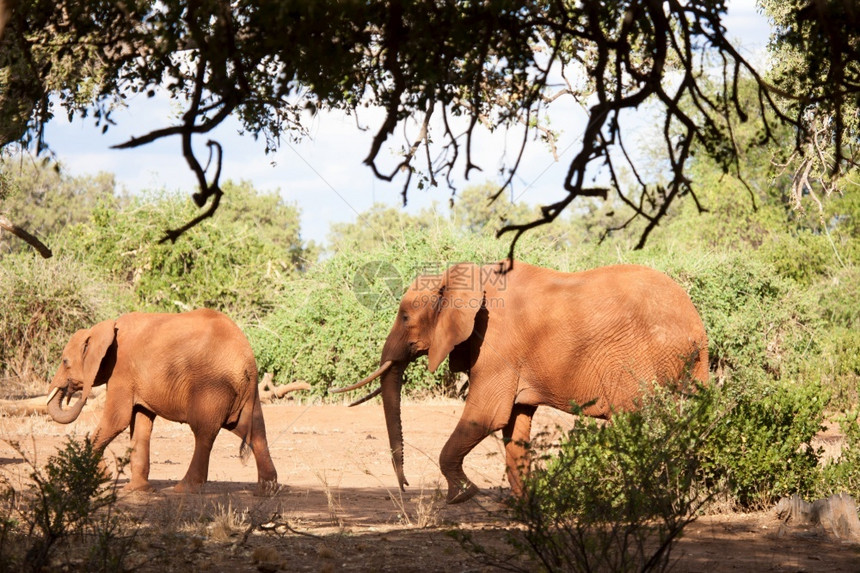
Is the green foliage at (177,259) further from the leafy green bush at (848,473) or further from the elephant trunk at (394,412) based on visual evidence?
the leafy green bush at (848,473)

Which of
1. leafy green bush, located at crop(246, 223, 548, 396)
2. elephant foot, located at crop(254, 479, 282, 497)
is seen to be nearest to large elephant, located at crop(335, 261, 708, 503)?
elephant foot, located at crop(254, 479, 282, 497)

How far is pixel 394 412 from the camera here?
959cm

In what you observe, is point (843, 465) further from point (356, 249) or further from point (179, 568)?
point (356, 249)

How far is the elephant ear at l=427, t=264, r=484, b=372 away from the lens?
9211 mm

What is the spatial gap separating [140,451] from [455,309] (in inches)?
150

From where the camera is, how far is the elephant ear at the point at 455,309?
9211 millimetres

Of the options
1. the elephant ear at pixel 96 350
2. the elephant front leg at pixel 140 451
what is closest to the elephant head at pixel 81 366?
the elephant ear at pixel 96 350

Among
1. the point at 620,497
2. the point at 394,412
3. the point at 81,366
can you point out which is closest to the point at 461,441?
the point at 394,412

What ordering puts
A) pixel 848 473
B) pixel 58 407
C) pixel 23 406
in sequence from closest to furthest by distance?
pixel 848 473 → pixel 58 407 → pixel 23 406

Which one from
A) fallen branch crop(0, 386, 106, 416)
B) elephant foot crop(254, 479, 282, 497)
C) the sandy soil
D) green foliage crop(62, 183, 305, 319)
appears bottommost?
the sandy soil

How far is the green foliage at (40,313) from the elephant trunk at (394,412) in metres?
14.5

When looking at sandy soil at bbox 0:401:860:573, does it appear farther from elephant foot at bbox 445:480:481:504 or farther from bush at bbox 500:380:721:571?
bush at bbox 500:380:721:571

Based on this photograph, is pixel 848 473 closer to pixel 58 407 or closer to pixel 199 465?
pixel 199 465

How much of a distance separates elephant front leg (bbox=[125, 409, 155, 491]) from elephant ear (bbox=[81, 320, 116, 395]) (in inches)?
24.4
